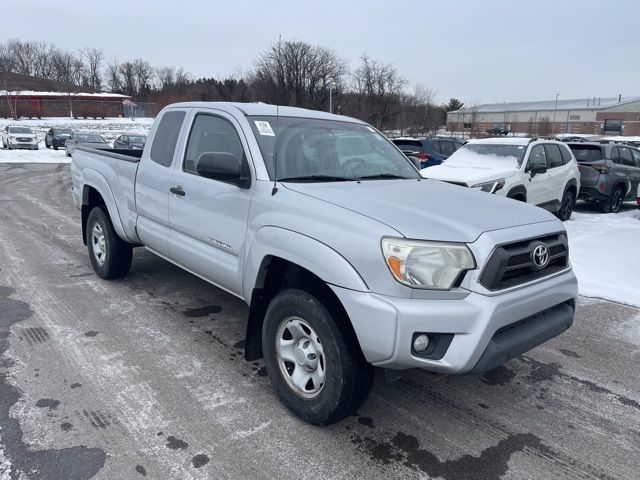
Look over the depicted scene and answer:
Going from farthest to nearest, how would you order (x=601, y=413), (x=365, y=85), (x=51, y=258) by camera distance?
1. (x=365, y=85)
2. (x=51, y=258)
3. (x=601, y=413)

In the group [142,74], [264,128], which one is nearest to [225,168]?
[264,128]

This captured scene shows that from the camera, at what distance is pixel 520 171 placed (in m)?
9.07

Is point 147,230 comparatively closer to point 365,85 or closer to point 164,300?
point 164,300

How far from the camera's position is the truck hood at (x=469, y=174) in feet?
27.9

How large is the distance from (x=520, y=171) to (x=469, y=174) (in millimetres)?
1018

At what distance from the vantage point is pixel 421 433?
10.1 feet

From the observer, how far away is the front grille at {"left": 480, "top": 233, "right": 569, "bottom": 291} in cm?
270

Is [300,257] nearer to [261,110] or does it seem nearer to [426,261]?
[426,261]

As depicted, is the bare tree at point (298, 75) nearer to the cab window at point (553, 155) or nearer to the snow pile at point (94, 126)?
the snow pile at point (94, 126)

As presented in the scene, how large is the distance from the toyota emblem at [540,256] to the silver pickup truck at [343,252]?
0.01 m

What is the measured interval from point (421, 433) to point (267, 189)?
182cm

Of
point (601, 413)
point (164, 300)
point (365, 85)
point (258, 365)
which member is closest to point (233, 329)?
point (258, 365)

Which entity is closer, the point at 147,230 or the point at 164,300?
the point at 147,230

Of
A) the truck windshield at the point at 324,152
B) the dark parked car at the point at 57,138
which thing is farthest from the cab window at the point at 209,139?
the dark parked car at the point at 57,138
